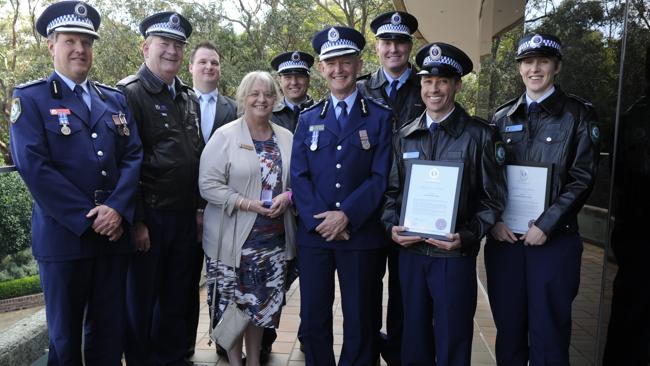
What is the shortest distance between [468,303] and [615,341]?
804 mm

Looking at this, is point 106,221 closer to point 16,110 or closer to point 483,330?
point 16,110

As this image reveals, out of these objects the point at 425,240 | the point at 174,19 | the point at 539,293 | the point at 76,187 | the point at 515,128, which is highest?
the point at 174,19

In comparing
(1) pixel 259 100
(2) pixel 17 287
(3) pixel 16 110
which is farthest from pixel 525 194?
(2) pixel 17 287

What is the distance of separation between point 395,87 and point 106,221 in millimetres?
1993

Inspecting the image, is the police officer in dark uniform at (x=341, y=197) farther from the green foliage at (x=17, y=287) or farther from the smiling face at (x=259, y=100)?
the green foliage at (x=17, y=287)

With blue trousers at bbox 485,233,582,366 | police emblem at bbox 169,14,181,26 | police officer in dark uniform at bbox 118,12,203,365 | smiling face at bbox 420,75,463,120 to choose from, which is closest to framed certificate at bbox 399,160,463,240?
smiling face at bbox 420,75,463,120

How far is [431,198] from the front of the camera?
2.70 meters

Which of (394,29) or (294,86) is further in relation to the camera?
(294,86)

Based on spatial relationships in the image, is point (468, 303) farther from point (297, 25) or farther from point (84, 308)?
point (297, 25)

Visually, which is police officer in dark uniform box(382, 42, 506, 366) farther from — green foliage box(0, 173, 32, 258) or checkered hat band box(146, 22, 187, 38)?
green foliage box(0, 173, 32, 258)

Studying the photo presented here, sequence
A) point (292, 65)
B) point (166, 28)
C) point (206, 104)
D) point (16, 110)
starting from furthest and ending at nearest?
point (292, 65) < point (206, 104) < point (166, 28) < point (16, 110)

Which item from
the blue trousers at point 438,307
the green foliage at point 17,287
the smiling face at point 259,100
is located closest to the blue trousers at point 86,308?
the green foliage at point 17,287

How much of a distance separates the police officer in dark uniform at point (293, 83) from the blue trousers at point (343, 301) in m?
1.55

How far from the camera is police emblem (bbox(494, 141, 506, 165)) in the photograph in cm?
272
